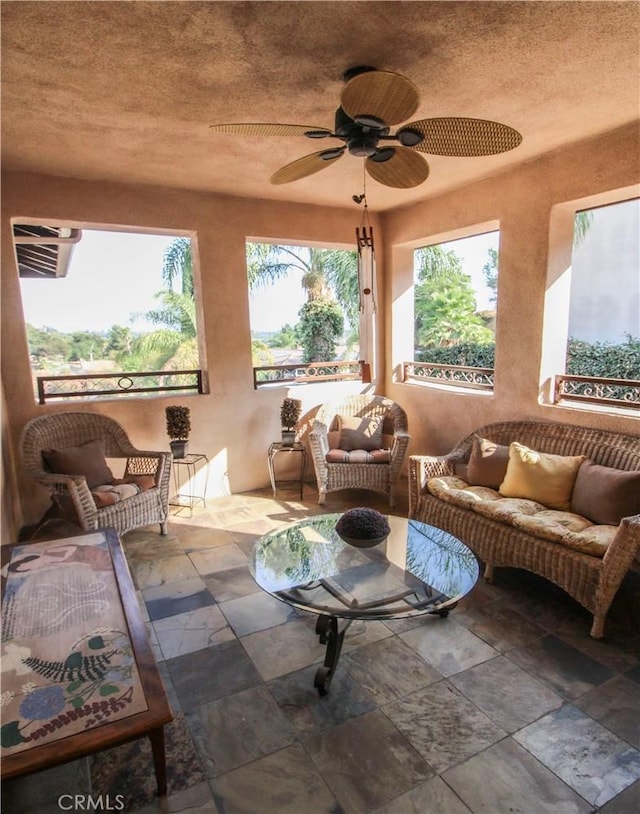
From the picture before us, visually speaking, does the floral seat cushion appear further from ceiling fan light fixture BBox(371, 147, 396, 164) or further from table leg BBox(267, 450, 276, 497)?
ceiling fan light fixture BBox(371, 147, 396, 164)

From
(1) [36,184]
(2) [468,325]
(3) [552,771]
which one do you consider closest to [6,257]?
(1) [36,184]

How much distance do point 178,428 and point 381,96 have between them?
2.95 meters

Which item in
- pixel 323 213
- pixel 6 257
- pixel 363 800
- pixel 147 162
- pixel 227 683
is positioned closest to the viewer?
pixel 363 800

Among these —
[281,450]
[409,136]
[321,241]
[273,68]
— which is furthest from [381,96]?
[281,450]

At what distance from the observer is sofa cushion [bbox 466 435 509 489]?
124 inches

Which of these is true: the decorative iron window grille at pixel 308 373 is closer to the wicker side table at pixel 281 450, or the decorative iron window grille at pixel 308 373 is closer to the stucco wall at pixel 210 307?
the stucco wall at pixel 210 307

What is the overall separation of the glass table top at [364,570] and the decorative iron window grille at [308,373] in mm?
2058

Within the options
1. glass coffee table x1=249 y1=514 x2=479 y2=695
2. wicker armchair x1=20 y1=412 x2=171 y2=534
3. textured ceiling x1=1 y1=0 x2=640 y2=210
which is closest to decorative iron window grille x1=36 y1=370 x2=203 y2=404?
wicker armchair x1=20 y1=412 x2=171 y2=534

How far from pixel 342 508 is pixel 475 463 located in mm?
1262

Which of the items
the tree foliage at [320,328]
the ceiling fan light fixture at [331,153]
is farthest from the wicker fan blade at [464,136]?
the tree foliage at [320,328]

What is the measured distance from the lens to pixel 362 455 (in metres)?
4.00

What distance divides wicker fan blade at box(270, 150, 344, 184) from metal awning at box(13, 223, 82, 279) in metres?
2.26

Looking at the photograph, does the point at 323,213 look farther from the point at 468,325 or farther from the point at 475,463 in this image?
the point at 468,325

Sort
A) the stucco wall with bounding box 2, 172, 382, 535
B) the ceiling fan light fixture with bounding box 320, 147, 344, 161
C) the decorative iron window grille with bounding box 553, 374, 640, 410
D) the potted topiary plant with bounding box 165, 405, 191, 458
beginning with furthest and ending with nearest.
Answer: the potted topiary plant with bounding box 165, 405, 191, 458, the stucco wall with bounding box 2, 172, 382, 535, the decorative iron window grille with bounding box 553, 374, 640, 410, the ceiling fan light fixture with bounding box 320, 147, 344, 161
